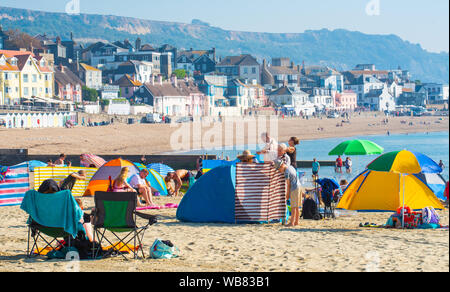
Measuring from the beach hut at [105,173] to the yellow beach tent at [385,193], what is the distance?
176 inches

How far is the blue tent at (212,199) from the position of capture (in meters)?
9.95

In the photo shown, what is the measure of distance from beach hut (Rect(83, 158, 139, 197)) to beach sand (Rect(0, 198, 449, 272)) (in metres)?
3.61

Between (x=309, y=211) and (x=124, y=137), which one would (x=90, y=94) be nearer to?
(x=124, y=137)

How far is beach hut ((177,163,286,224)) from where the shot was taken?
9.73 metres

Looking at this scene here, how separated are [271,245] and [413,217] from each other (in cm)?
254

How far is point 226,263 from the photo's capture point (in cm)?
705

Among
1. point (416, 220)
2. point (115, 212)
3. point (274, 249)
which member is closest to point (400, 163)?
point (416, 220)

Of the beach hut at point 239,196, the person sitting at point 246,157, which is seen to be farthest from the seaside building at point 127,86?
the person sitting at point 246,157

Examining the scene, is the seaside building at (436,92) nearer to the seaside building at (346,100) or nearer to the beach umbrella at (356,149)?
the seaside building at (346,100)

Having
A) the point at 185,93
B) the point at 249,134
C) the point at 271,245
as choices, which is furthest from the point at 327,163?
the point at 185,93

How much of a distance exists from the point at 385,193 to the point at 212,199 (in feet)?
10.7

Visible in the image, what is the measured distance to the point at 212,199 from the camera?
1015cm

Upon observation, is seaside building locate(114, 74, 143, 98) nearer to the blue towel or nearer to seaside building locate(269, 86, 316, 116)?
seaside building locate(269, 86, 316, 116)
